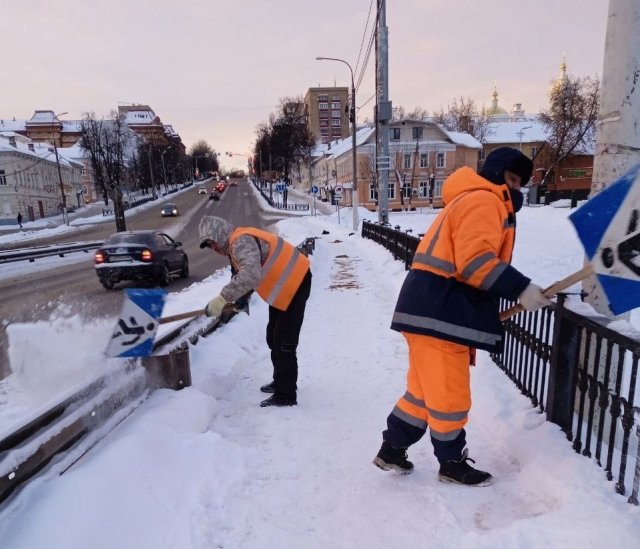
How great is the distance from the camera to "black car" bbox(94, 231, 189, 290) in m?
11.4

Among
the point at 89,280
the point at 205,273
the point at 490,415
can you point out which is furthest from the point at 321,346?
the point at 89,280

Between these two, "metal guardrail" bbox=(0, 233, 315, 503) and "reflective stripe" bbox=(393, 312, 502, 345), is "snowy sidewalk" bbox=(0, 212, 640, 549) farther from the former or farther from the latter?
"reflective stripe" bbox=(393, 312, 502, 345)

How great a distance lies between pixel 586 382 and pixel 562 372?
0.26 meters

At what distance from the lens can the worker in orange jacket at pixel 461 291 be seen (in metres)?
2.38

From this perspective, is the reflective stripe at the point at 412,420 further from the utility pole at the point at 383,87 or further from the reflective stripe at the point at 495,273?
the utility pole at the point at 383,87

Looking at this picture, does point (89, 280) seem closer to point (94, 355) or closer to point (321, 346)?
point (321, 346)

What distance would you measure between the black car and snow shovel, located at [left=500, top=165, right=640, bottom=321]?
10846 mm

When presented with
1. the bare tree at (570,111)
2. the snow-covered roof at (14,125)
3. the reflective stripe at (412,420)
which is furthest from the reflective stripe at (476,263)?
the snow-covered roof at (14,125)

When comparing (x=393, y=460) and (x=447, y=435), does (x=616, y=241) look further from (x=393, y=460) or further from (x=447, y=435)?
(x=393, y=460)

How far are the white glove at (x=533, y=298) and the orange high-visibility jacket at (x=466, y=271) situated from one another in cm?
3

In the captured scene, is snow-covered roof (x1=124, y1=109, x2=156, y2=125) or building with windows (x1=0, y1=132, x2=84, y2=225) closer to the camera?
building with windows (x1=0, y1=132, x2=84, y2=225)

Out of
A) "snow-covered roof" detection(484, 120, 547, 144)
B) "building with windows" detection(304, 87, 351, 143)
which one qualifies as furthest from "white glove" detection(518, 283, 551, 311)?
"building with windows" detection(304, 87, 351, 143)

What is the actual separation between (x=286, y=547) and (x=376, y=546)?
17.3 inches

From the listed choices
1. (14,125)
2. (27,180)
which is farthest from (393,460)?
(14,125)
